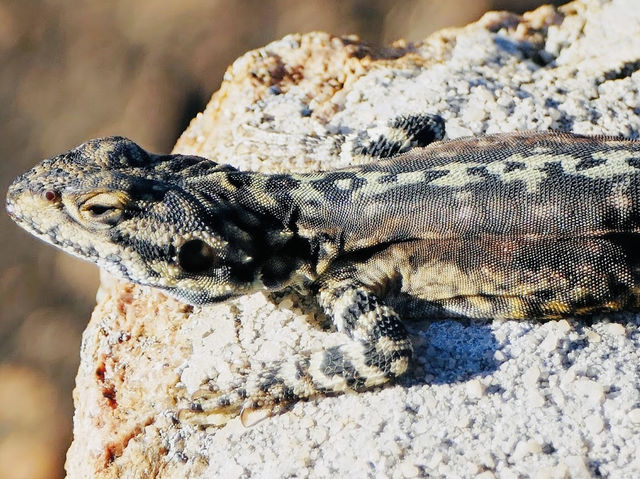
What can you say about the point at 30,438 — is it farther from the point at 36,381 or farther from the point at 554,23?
the point at 554,23

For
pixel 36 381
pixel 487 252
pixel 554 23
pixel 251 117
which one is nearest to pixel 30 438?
pixel 36 381

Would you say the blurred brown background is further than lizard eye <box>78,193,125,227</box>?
Yes

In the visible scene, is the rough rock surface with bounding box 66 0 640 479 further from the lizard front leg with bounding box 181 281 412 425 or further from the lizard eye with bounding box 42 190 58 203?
the lizard eye with bounding box 42 190 58 203

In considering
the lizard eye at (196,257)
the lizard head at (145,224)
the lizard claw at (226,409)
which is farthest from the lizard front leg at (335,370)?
the lizard eye at (196,257)

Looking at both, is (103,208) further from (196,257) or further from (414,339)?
(414,339)

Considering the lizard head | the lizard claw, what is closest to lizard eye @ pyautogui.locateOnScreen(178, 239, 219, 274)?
the lizard head

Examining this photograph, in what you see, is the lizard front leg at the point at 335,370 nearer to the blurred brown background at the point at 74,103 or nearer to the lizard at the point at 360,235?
the lizard at the point at 360,235

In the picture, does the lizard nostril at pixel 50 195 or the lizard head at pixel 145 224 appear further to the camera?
the lizard nostril at pixel 50 195
